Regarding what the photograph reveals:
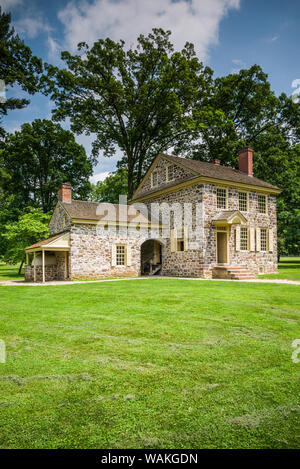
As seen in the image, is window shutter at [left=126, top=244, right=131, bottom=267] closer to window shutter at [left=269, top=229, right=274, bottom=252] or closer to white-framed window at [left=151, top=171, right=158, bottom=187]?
white-framed window at [left=151, top=171, right=158, bottom=187]

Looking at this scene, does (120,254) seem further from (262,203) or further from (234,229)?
(262,203)

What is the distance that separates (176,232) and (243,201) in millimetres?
5100

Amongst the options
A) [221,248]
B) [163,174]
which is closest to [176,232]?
[221,248]

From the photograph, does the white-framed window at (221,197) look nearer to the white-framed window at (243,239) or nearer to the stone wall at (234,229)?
the stone wall at (234,229)

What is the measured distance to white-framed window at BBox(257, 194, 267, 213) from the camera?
21.0 meters

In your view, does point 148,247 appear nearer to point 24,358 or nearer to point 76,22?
point 76,22

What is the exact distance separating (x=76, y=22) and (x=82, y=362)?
1032cm

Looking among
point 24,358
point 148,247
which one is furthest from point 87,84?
point 24,358

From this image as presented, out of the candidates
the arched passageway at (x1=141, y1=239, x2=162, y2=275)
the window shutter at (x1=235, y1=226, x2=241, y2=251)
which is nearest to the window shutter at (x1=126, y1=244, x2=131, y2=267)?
the arched passageway at (x1=141, y1=239, x2=162, y2=275)

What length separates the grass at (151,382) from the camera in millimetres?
2381

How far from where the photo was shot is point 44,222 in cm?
2684

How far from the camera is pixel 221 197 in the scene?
1892cm

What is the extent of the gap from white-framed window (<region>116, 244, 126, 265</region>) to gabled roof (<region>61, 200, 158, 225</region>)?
5.81 ft

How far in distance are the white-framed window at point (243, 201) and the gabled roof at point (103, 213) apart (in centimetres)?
641
